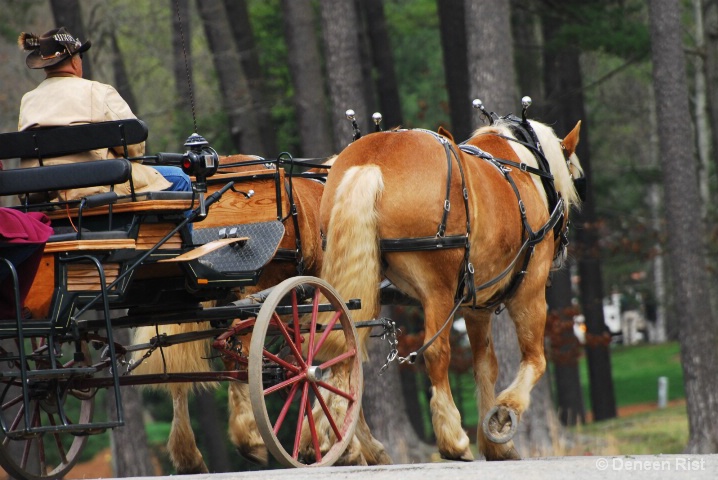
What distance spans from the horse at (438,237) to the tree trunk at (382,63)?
13434 mm

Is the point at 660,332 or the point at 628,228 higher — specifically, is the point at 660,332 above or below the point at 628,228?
below

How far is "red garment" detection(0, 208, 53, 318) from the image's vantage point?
5.82 metres

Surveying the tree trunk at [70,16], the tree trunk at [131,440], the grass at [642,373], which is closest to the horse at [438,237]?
the tree trunk at [131,440]

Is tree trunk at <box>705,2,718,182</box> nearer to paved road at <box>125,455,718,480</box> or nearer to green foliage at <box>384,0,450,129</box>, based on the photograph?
green foliage at <box>384,0,450,129</box>

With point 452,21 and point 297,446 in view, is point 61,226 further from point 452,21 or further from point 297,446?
point 452,21

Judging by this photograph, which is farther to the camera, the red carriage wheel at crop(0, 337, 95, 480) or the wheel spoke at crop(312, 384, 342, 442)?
the wheel spoke at crop(312, 384, 342, 442)

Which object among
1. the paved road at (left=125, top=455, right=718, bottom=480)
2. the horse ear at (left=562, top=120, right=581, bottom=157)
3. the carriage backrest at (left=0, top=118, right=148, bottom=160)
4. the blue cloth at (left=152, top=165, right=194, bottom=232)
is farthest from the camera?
the horse ear at (left=562, top=120, right=581, bottom=157)

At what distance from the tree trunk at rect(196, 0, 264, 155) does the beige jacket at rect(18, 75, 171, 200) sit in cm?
1034

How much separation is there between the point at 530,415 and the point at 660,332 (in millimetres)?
35363

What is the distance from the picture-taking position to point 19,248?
5895 millimetres

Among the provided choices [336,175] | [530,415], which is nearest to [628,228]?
[530,415]

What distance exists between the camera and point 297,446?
262 inches

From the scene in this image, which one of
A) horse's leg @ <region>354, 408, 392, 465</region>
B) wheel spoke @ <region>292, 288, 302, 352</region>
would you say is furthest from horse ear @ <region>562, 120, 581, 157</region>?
wheel spoke @ <region>292, 288, 302, 352</region>

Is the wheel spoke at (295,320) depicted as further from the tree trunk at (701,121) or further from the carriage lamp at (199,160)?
the tree trunk at (701,121)
